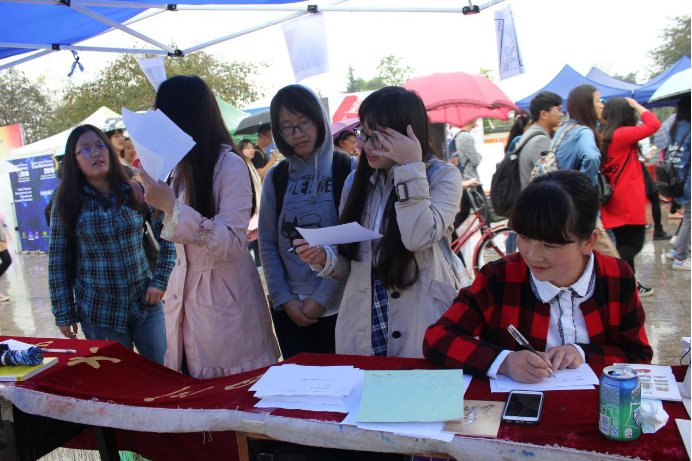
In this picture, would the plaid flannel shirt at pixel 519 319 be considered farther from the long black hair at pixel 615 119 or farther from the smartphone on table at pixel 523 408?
the long black hair at pixel 615 119

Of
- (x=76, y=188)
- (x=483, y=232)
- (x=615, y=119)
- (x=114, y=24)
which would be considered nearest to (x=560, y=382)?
(x=76, y=188)

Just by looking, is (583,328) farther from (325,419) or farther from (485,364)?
(325,419)

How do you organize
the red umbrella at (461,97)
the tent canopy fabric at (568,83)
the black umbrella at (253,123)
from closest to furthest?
1. the red umbrella at (461,97)
2. the black umbrella at (253,123)
3. the tent canopy fabric at (568,83)

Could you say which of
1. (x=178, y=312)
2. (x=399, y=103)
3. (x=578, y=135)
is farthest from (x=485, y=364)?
(x=578, y=135)

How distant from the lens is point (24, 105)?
611 inches

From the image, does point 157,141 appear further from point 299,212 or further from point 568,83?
point 568,83

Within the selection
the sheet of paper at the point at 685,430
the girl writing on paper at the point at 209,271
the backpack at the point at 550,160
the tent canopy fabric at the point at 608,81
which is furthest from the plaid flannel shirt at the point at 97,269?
the tent canopy fabric at the point at 608,81

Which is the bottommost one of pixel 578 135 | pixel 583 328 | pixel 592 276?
pixel 583 328

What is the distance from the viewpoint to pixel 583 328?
1.57 meters

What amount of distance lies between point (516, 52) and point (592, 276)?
1995 millimetres

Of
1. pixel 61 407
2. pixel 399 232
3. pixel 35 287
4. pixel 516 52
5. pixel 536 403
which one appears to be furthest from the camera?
pixel 35 287

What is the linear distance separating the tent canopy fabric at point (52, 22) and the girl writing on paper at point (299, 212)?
1029 millimetres

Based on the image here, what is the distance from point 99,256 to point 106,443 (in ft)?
3.64

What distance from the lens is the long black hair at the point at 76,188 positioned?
262 centimetres
